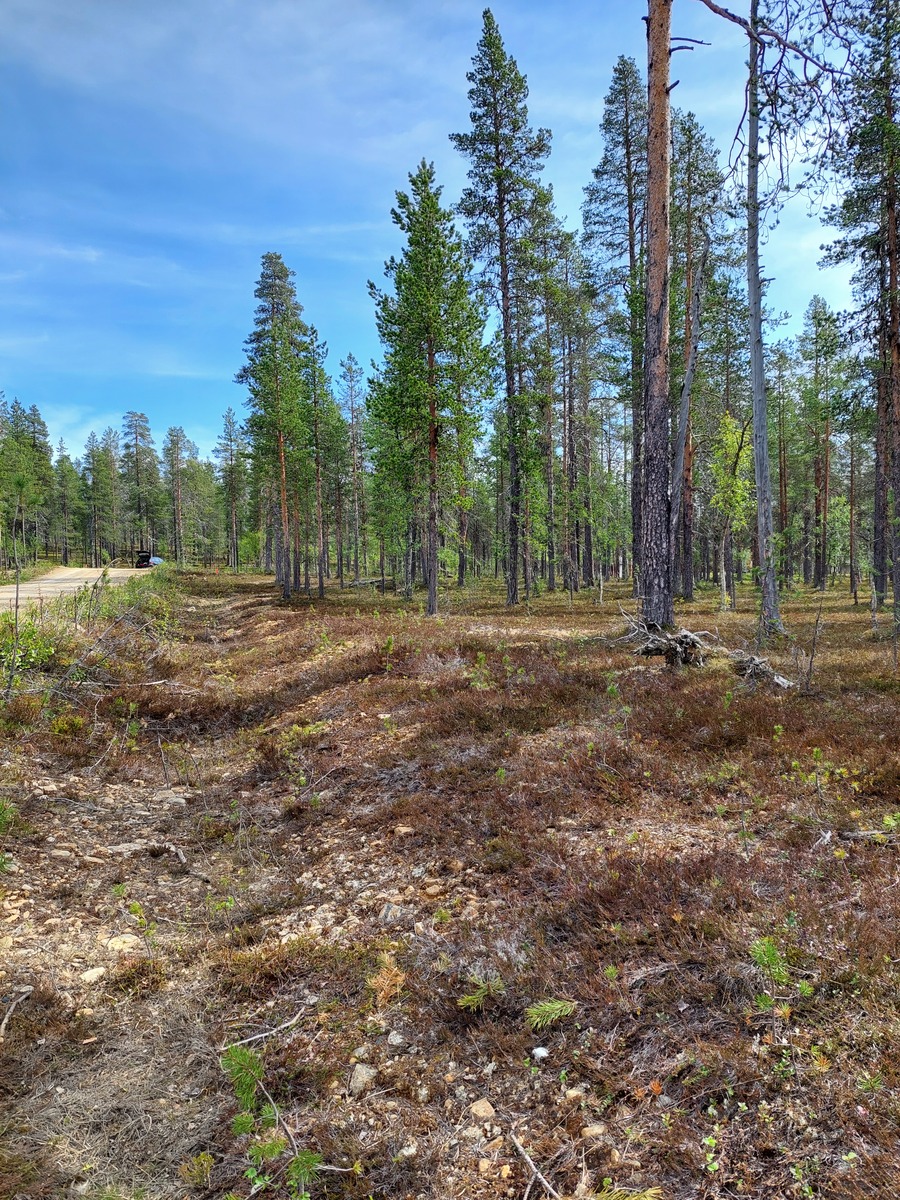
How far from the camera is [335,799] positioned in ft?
21.2

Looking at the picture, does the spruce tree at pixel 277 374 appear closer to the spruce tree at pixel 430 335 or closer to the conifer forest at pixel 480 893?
the spruce tree at pixel 430 335

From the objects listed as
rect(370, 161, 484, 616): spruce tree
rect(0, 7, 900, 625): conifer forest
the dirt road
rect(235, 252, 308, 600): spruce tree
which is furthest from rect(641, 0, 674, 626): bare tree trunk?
rect(235, 252, 308, 600): spruce tree

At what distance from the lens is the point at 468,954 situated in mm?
3551

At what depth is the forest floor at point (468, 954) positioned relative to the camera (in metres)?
2.34

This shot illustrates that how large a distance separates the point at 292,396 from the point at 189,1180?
2954cm

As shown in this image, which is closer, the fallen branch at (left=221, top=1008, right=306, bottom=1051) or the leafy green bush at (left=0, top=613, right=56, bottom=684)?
the fallen branch at (left=221, top=1008, right=306, bottom=1051)

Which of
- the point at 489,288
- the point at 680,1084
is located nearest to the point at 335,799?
the point at 680,1084

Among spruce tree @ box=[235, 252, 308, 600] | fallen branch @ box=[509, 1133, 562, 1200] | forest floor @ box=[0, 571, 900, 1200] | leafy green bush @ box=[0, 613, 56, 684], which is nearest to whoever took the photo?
fallen branch @ box=[509, 1133, 562, 1200]

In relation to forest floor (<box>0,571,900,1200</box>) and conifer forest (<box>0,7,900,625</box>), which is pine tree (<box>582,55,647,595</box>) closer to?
conifer forest (<box>0,7,900,625</box>)

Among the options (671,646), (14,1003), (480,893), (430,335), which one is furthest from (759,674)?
(430,335)

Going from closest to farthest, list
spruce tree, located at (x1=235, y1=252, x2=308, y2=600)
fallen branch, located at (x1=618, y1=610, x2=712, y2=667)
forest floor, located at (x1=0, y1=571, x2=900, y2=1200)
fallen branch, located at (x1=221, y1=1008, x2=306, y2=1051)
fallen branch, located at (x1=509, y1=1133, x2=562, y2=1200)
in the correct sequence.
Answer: fallen branch, located at (x1=509, y1=1133, x2=562, y2=1200), forest floor, located at (x1=0, y1=571, x2=900, y2=1200), fallen branch, located at (x1=221, y1=1008, x2=306, y2=1051), fallen branch, located at (x1=618, y1=610, x2=712, y2=667), spruce tree, located at (x1=235, y1=252, x2=308, y2=600)

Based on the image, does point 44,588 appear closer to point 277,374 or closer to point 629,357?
point 277,374

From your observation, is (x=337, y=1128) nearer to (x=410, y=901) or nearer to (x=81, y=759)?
(x=410, y=901)

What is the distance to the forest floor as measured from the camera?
92.1 inches
